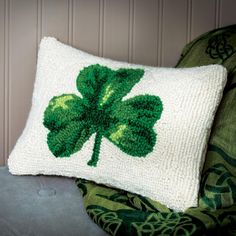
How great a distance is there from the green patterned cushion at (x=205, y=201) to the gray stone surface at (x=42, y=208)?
0.03 metres

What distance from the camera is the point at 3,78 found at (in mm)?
1280

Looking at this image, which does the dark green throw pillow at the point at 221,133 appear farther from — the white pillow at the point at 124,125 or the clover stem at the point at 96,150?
the clover stem at the point at 96,150

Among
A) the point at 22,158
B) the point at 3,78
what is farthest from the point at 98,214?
the point at 3,78

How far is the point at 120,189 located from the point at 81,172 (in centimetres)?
9

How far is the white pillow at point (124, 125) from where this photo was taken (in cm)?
81

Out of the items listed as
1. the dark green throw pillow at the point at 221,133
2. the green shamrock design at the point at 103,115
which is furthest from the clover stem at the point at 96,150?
the dark green throw pillow at the point at 221,133

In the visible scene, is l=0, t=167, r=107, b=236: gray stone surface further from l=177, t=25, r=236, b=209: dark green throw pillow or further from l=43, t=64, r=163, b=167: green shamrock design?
l=177, t=25, r=236, b=209: dark green throw pillow

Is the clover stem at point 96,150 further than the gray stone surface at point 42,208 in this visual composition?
Yes

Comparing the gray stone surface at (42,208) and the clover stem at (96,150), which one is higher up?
the clover stem at (96,150)

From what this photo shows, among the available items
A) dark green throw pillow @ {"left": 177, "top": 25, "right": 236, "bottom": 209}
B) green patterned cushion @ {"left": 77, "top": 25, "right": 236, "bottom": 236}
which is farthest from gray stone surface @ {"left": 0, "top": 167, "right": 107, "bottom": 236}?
dark green throw pillow @ {"left": 177, "top": 25, "right": 236, "bottom": 209}

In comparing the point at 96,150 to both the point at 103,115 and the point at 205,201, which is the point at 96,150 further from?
the point at 205,201

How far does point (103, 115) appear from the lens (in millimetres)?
902

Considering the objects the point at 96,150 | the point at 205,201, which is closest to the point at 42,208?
the point at 96,150

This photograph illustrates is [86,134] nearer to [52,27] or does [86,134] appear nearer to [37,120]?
[37,120]
